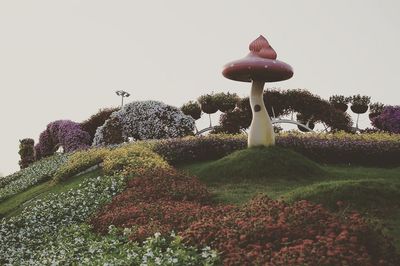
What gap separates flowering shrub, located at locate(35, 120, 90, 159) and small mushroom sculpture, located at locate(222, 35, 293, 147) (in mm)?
16520

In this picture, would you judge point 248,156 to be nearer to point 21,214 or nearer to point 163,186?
point 163,186

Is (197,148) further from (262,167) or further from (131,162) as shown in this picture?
(262,167)

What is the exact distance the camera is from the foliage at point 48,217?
14672mm

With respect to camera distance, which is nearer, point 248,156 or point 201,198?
point 201,198

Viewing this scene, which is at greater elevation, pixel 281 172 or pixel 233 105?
pixel 233 105

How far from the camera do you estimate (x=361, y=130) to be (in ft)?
125

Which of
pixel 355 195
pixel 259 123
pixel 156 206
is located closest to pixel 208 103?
pixel 259 123

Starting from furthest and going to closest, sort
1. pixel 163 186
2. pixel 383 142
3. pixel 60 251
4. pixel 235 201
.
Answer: pixel 383 142, pixel 163 186, pixel 235 201, pixel 60 251

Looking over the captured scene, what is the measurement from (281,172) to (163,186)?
14.6 ft

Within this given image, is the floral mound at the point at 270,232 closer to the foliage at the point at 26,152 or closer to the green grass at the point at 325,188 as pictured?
the green grass at the point at 325,188

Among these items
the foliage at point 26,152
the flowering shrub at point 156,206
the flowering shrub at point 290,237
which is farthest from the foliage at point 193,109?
the flowering shrub at point 290,237

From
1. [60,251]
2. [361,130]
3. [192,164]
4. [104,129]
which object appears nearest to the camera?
[60,251]

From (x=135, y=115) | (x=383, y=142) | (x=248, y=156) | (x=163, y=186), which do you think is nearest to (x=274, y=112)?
(x=135, y=115)

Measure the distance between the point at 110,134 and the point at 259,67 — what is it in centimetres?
1502
